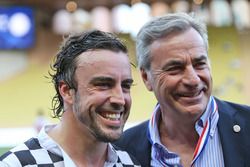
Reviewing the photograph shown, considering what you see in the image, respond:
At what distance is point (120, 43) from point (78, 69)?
181 millimetres

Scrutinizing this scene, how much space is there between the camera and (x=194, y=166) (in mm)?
1981

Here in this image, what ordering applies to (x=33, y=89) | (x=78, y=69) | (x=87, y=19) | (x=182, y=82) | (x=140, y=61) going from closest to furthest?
(x=78, y=69) < (x=182, y=82) < (x=140, y=61) < (x=87, y=19) < (x=33, y=89)

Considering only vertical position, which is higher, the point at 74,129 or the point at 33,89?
the point at 74,129

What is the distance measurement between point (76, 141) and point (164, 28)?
23.8 inches

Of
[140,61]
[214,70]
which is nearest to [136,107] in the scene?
[214,70]

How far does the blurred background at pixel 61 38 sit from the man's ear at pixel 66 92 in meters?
5.10

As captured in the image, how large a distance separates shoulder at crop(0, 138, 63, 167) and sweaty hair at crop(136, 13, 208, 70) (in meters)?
0.62

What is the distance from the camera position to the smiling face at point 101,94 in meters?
1.67

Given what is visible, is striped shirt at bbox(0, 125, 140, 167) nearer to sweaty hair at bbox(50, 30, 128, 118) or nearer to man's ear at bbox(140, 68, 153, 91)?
sweaty hair at bbox(50, 30, 128, 118)

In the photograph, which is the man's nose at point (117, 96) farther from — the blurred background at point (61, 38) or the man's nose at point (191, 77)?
the blurred background at point (61, 38)

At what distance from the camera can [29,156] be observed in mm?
1657

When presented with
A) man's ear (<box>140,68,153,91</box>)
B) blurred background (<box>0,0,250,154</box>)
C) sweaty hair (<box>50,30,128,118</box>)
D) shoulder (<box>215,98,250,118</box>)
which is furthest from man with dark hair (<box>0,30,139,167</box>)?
blurred background (<box>0,0,250,154</box>)

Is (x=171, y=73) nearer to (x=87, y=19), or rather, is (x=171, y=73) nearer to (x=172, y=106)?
(x=172, y=106)

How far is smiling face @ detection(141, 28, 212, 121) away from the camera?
194cm
